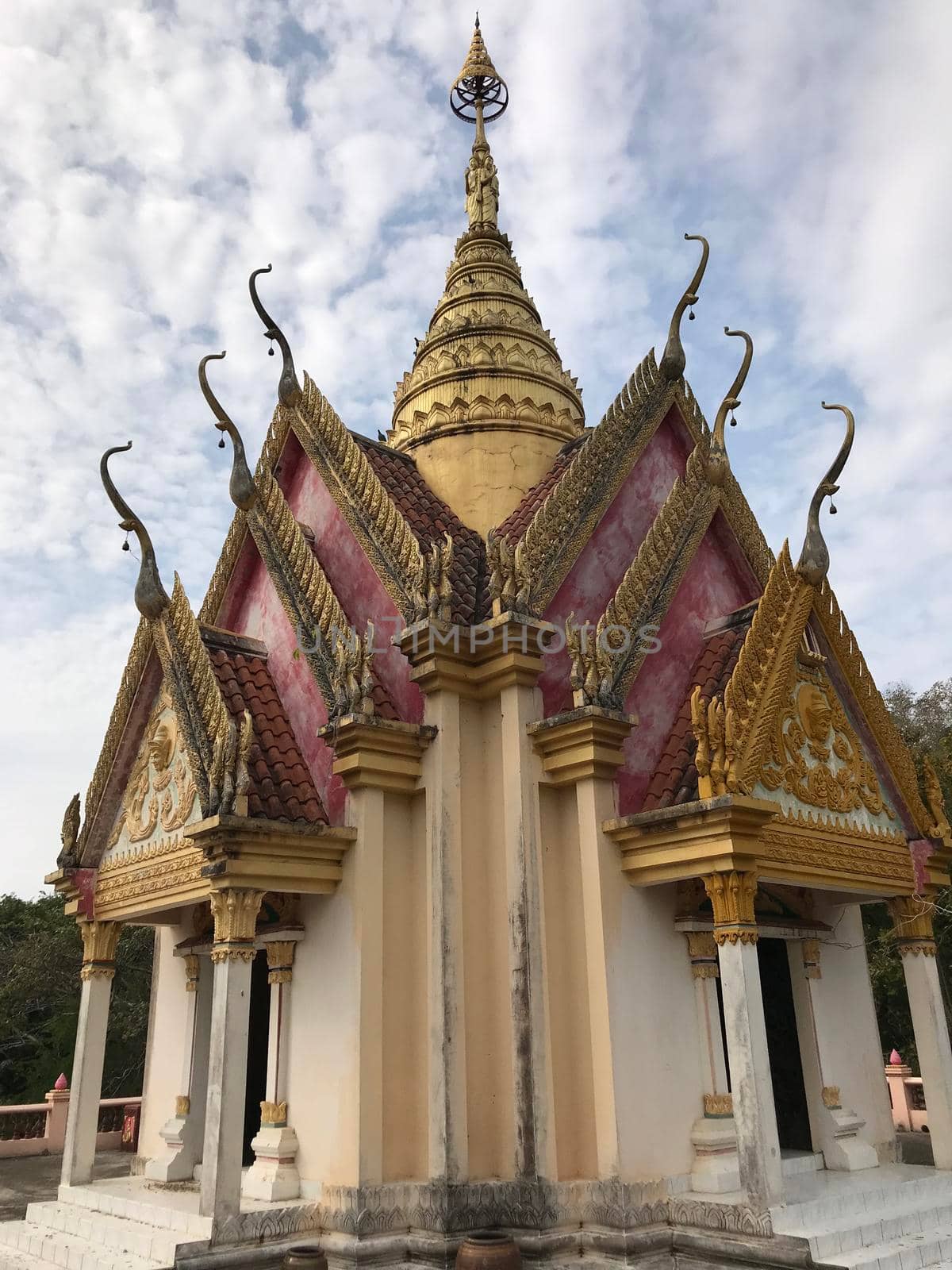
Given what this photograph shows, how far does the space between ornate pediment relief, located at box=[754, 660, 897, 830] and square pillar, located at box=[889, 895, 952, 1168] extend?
2.73 ft

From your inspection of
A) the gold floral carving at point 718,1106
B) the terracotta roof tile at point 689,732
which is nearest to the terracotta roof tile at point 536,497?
the terracotta roof tile at point 689,732

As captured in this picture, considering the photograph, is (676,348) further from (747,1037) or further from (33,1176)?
(33,1176)

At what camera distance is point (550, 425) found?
1121 cm

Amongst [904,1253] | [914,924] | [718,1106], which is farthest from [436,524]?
[904,1253]

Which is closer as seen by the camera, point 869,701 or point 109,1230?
point 109,1230

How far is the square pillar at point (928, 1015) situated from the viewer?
26.9ft

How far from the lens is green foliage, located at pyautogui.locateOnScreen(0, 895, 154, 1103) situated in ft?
69.3

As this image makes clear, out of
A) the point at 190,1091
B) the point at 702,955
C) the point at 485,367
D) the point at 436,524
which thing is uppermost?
the point at 485,367

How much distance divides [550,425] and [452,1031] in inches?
259

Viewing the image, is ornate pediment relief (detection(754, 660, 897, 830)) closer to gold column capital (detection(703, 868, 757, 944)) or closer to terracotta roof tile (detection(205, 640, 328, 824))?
gold column capital (detection(703, 868, 757, 944))

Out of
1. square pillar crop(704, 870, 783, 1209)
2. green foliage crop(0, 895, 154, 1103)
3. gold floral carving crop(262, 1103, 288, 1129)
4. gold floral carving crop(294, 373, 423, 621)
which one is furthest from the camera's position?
green foliage crop(0, 895, 154, 1103)

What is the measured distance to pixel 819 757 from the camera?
817cm

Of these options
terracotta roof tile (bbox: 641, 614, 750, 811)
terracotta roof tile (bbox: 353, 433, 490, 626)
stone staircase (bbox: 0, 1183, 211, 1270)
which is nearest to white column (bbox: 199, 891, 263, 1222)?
stone staircase (bbox: 0, 1183, 211, 1270)

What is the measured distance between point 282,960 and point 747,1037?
138 inches
